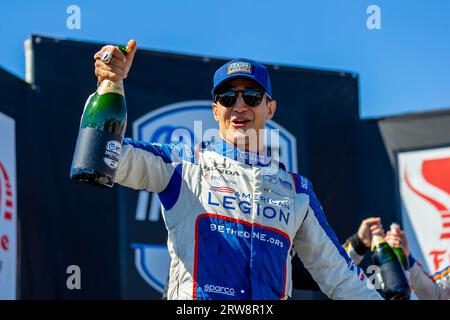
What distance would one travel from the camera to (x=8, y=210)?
6.43 m

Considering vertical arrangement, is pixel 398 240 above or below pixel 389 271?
above

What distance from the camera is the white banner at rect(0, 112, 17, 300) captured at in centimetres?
630

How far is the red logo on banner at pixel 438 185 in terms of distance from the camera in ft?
26.6

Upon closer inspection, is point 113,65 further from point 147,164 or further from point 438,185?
point 438,185

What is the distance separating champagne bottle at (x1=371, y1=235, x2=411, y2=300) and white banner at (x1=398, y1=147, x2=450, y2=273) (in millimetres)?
2080

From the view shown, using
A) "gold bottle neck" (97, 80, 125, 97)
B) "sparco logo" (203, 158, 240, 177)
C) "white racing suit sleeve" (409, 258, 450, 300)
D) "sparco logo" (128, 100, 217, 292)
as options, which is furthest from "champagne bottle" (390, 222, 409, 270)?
"gold bottle neck" (97, 80, 125, 97)

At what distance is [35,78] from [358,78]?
331 cm

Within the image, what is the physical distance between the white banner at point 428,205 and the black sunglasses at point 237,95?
5082mm

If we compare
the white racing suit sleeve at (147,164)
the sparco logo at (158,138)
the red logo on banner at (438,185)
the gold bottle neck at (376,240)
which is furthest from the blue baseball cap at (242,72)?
the red logo on banner at (438,185)

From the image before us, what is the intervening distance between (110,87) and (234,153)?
59 centimetres

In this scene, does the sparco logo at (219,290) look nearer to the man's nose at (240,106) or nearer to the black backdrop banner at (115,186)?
the man's nose at (240,106)

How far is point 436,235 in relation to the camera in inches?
321

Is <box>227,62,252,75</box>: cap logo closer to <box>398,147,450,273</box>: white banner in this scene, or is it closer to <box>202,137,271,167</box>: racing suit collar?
<box>202,137,271,167</box>: racing suit collar

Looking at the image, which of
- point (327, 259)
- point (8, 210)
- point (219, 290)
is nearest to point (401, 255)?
point (8, 210)
